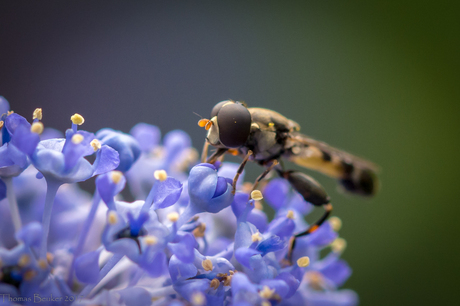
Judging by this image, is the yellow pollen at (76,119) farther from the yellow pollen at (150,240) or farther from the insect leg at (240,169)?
the insect leg at (240,169)

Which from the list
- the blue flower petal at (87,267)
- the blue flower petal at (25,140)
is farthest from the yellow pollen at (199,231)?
the blue flower petal at (25,140)

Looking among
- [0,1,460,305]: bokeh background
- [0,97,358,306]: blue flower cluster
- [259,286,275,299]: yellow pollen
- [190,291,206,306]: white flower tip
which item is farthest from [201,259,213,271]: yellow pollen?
[0,1,460,305]: bokeh background

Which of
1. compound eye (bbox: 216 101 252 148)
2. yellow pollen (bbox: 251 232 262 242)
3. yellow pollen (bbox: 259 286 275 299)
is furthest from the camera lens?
compound eye (bbox: 216 101 252 148)

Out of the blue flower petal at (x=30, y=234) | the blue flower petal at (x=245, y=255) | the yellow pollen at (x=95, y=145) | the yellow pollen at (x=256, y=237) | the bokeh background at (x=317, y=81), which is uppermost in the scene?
the bokeh background at (x=317, y=81)

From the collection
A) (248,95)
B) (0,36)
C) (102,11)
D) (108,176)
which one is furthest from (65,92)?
(108,176)

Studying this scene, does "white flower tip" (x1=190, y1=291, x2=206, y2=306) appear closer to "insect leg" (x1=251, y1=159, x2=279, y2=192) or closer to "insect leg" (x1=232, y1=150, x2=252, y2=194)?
"insect leg" (x1=232, y1=150, x2=252, y2=194)

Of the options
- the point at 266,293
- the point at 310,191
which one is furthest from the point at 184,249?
the point at 310,191

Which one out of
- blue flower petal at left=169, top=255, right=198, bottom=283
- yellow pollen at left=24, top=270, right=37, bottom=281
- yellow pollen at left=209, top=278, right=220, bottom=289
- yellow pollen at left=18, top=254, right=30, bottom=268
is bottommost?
yellow pollen at left=24, top=270, right=37, bottom=281
